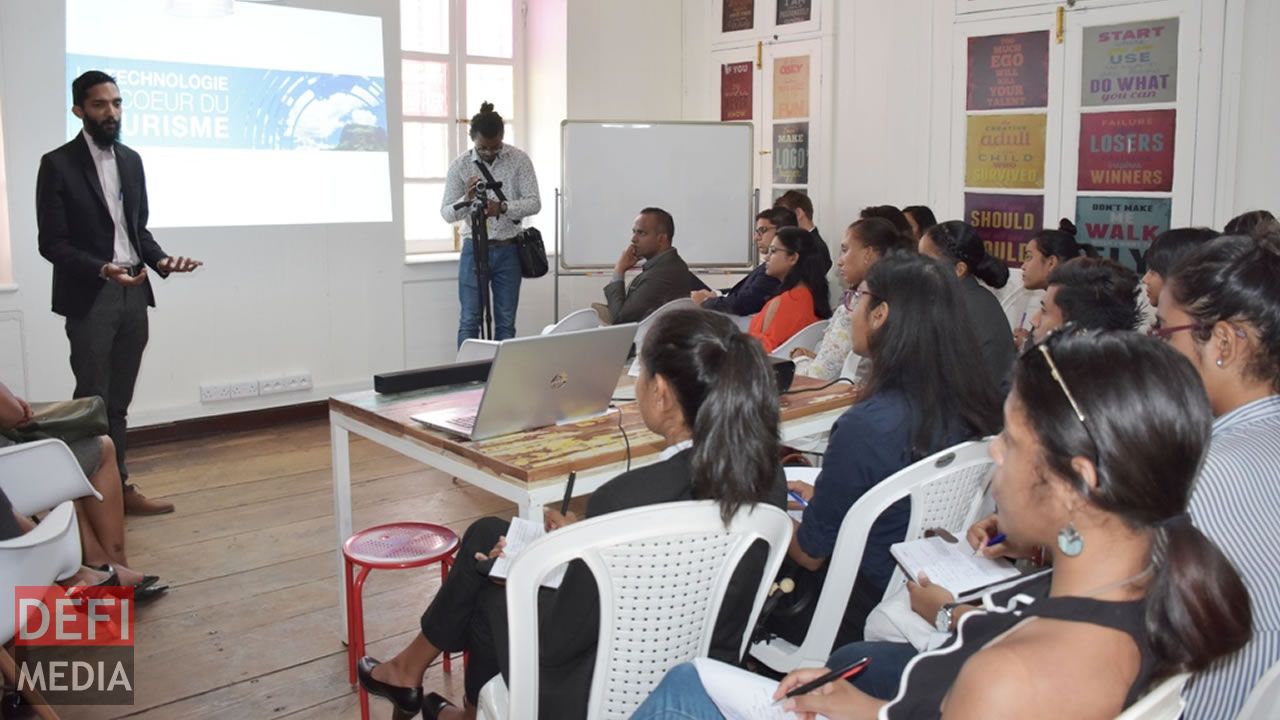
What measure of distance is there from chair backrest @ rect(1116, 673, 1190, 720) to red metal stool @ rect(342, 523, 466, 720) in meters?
1.69

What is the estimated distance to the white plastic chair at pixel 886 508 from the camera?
2.06 meters

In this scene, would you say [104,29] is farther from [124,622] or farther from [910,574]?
[910,574]

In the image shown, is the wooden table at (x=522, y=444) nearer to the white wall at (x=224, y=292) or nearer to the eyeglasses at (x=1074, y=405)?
the eyeglasses at (x=1074, y=405)

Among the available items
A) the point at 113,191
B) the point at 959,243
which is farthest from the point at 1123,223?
the point at 113,191

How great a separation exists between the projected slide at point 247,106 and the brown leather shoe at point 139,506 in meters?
1.55

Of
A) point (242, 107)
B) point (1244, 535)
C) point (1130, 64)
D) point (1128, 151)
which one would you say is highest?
point (1130, 64)

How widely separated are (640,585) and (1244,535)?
897 millimetres

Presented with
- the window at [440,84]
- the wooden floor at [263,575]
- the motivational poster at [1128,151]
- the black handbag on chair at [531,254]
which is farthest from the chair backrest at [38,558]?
the motivational poster at [1128,151]

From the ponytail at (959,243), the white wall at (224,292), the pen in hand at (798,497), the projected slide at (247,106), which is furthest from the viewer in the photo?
the projected slide at (247,106)

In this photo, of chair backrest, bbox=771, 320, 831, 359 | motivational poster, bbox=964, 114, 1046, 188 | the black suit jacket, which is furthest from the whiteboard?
the black suit jacket

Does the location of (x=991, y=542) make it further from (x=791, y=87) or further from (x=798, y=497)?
(x=791, y=87)

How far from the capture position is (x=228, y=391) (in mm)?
5414

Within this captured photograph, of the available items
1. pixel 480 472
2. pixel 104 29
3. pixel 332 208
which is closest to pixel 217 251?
pixel 332 208

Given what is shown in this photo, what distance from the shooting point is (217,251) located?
531 cm
